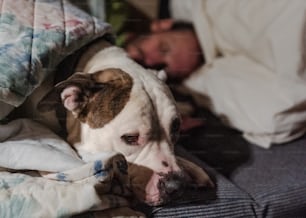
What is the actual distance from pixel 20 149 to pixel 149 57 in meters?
0.79

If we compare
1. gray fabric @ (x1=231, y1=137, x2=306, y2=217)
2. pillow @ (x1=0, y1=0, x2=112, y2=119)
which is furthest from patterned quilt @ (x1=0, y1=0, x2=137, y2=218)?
gray fabric @ (x1=231, y1=137, x2=306, y2=217)

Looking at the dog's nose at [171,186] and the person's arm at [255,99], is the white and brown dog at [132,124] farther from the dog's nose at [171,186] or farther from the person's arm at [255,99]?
the person's arm at [255,99]

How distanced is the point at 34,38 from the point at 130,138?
27 cm

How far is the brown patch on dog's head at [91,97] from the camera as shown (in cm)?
95

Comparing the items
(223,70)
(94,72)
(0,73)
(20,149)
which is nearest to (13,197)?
(20,149)

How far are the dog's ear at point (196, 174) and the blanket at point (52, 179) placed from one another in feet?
0.52

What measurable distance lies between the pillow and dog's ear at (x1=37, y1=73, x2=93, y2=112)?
37 millimetres

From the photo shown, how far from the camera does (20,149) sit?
895 mm

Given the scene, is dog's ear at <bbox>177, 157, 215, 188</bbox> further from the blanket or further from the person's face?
the person's face

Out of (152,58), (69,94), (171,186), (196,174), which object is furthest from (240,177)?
(152,58)

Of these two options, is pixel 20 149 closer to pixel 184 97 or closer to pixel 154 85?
pixel 154 85

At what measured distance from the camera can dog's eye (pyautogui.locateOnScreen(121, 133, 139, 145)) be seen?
3.10 ft

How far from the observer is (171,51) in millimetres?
1646

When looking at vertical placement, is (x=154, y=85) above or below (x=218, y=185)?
above
